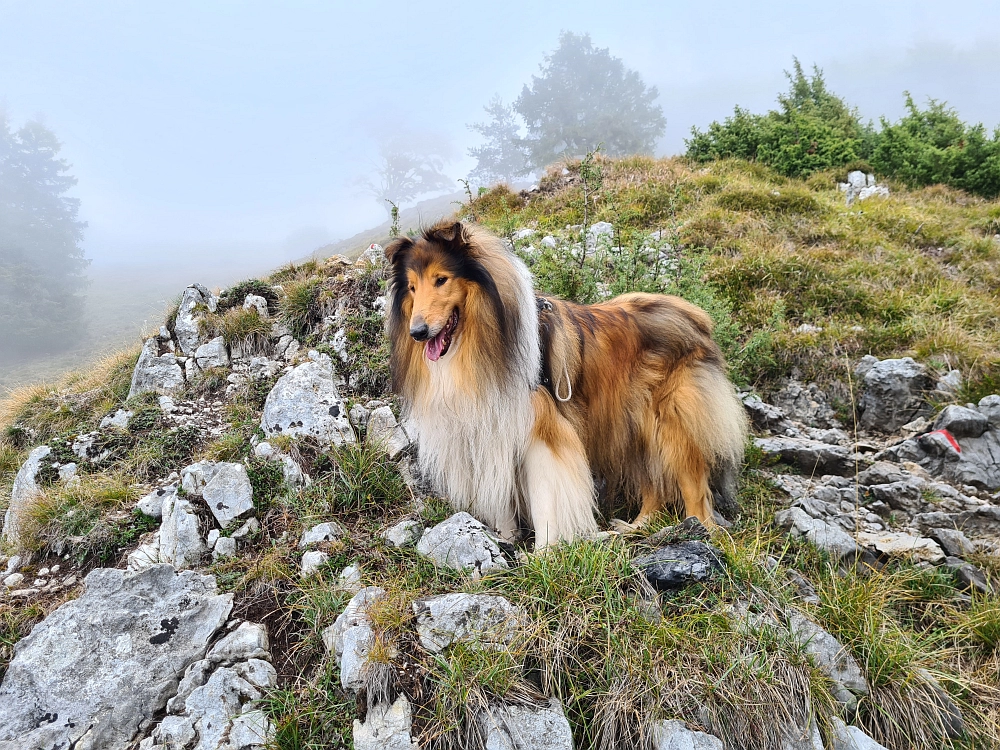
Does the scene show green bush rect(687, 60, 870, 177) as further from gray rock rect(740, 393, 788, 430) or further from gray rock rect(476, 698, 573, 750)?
gray rock rect(476, 698, 573, 750)

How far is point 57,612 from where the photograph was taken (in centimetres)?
275

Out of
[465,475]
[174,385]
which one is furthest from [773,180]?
[174,385]

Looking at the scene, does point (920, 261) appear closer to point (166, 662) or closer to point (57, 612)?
point (166, 662)

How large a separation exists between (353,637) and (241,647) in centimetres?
72

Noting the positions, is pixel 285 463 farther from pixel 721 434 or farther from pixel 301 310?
pixel 721 434

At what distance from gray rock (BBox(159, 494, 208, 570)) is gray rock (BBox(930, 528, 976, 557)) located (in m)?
4.93

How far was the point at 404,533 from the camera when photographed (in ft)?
10.9

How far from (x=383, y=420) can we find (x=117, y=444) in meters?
2.72

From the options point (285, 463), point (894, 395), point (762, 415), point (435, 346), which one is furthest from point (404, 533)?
point (894, 395)

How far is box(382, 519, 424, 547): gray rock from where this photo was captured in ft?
10.7

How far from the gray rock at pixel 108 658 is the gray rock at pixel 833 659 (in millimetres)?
3053

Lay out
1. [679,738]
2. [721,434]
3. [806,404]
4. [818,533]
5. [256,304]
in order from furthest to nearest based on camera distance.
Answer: [256,304]
[806,404]
[721,434]
[818,533]
[679,738]

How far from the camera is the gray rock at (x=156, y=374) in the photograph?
550 cm

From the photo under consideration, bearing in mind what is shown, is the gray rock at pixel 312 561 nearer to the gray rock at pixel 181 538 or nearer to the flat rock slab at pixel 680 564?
the gray rock at pixel 181 538
